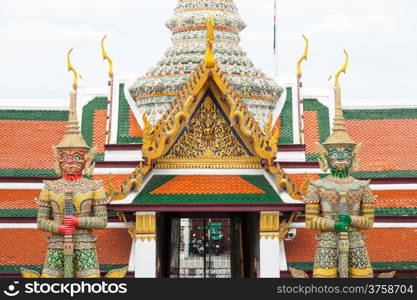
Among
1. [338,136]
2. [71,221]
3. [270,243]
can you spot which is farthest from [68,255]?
[338,136]

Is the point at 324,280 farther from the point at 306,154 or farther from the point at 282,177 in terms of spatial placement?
the point at 306,154

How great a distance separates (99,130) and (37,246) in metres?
3.02

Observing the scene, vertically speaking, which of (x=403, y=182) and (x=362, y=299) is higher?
(x=403, y=182)

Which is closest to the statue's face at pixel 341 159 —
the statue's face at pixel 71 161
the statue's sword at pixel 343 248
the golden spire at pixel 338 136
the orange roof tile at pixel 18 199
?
the golden spire at pixel 338 136

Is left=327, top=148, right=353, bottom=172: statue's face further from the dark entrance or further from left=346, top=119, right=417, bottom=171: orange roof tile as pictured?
left=346, top=119, right=417, bottom=171: orange roof tile

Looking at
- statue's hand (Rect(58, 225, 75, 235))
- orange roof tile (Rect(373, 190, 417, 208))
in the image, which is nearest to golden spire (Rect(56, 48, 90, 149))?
statue's hand (Rect(58, 225, 75, 235))

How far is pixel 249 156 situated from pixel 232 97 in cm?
111

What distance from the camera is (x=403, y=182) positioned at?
63.9 feet

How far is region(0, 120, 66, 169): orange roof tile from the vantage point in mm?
19641

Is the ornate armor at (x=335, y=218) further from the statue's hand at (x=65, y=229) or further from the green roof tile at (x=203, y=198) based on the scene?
the statue's hand at (x=65, y=229)

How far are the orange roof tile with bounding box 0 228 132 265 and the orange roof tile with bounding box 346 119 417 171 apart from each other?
497 centimetres

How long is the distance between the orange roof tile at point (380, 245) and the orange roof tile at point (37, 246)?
290cm

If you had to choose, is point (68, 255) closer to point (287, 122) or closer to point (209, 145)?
point (209, 145)

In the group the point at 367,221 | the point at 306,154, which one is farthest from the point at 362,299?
the point at 306,154
